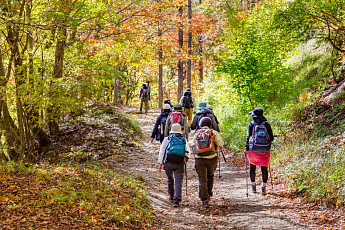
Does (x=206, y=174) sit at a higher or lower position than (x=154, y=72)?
lower

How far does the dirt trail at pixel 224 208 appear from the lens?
20.7ft

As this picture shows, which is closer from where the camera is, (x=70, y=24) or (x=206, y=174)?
(x=206, y=174)

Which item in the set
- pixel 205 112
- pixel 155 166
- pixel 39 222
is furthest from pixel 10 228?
pixel 155 166

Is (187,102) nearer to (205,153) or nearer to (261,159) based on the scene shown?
(261,159)

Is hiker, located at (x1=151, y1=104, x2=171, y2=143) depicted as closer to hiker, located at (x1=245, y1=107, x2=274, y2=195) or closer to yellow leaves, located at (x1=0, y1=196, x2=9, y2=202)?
hiker, located at (x1=245, y1=107, x2=274, y2=195)

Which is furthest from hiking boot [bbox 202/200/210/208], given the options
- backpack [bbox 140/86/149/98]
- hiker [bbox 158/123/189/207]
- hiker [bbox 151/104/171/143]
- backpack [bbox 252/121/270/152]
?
backpack [bbox 140/86/149/98]

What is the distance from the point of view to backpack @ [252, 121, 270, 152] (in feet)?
27.2

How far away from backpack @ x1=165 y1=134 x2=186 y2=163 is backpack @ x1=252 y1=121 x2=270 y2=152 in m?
2.09

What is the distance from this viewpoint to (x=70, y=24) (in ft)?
30.3

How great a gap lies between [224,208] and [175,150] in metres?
1.79

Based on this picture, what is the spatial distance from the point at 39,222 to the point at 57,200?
3.21 ft

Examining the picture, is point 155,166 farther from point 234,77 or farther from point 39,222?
point 39,222

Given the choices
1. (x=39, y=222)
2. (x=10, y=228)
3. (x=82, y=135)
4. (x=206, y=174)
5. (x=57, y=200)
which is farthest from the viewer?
(x=82, y=135)

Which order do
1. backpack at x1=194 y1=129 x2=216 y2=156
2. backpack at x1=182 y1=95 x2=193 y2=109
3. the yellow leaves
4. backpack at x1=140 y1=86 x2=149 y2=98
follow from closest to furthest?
the yellow leaves
backpack at x1=194 y1=129 x2=216 y2=156
backpack at x1=182 y1=95 x2=193 y2=109
backpack at x1=140 y1=86 x2=149 y2=98
